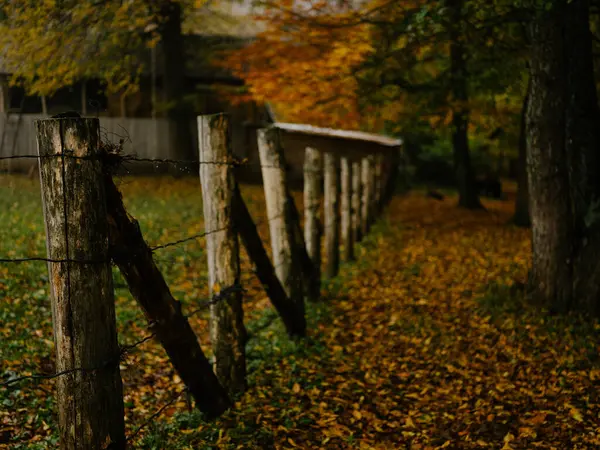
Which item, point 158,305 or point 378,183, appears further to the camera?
point 378,183

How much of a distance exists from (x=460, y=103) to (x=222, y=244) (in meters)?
9.85

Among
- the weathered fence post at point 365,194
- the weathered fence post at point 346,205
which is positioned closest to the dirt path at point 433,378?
the weathered fence post at point 346,205

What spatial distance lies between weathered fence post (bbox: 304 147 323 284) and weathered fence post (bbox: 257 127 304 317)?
1.62 meters

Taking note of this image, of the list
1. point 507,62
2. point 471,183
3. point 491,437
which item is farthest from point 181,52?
point 491,437

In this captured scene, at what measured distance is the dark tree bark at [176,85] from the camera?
66.5ft

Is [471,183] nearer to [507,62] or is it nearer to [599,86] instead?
[599,86]

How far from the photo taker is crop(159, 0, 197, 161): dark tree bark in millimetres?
20281

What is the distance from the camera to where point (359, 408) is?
17.7 ft

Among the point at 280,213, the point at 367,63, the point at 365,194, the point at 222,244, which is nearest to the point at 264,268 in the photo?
the point at 222,244

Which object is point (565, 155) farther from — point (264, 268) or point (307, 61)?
point (307, 61)

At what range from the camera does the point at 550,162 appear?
764cm

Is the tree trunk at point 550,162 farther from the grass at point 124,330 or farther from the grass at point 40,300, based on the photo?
the grass at point 40,300

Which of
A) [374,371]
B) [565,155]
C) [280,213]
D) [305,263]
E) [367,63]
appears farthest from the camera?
[367,63]

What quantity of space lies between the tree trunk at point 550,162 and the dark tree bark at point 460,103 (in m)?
1.03
